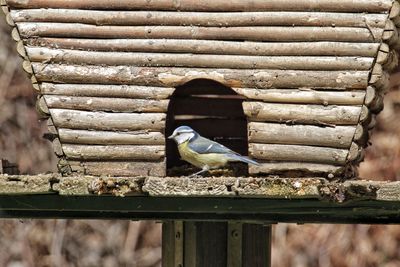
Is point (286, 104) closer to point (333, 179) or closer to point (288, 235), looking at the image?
point (333, 179)

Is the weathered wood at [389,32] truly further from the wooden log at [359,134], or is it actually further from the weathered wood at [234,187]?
the weathered wood at [234,187]

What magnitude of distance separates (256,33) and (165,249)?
0.99 metres

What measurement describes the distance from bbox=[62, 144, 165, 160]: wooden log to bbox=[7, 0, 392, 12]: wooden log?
2.00 ft

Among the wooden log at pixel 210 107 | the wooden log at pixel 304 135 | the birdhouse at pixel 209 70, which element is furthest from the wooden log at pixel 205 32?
the wooden log at pixel 210 107

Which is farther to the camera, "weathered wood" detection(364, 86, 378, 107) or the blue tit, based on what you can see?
the blue tit

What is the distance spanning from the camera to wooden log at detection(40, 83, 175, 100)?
5738 millimetres

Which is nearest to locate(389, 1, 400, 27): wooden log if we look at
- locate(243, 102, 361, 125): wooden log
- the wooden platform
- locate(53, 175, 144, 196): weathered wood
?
locate(243, 102, 361, 125): wooden log

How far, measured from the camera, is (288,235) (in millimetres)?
9000

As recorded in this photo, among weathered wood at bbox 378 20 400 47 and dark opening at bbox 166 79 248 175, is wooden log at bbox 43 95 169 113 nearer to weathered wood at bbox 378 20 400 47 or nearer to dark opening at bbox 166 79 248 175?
dark opening at bbox 166 79 248 175

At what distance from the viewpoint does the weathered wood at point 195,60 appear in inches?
223

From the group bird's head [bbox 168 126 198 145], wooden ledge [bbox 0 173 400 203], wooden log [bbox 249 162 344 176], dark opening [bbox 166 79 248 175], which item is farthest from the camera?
dark opening [bbox 166 79 248 175]

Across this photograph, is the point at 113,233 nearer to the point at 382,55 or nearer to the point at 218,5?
the point at 218,5

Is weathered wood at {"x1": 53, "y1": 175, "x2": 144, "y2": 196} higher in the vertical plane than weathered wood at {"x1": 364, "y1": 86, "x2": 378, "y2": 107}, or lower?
lower

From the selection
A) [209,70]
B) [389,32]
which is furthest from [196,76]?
[389,32]
